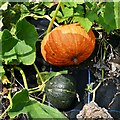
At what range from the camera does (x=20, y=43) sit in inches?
61.3

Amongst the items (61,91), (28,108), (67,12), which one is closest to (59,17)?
(67,12)

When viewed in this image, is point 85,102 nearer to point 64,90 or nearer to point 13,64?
point 64,90

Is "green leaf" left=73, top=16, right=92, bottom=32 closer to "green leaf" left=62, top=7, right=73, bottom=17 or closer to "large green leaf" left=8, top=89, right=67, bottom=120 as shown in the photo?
"green leaf" left=62, top=7, right=73, bottom=17

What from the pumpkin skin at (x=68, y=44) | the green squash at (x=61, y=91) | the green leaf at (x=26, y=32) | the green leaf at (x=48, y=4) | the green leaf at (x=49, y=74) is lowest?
the green squash at (x=61, y=91)

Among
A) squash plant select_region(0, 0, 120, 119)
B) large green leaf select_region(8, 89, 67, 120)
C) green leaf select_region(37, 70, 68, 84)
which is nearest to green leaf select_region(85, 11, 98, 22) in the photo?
squash plant select_region(0, 0, 120, 119)

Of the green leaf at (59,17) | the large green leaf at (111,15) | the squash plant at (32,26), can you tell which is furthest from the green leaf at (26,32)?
the large green leaf at (111,15)

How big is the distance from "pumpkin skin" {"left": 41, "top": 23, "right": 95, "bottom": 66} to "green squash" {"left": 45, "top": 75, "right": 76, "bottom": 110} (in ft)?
0.24

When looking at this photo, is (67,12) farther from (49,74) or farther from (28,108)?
(28,108)

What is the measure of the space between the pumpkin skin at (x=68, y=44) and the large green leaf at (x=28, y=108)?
0.73 ft

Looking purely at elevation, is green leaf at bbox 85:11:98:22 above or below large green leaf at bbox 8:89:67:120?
above

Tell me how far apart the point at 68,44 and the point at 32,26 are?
0.14 meters

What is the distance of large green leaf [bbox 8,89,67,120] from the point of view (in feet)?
4.69

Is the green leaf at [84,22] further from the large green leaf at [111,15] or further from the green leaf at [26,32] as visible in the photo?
the green leaf at [26,32]

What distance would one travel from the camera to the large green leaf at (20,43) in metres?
1.54
